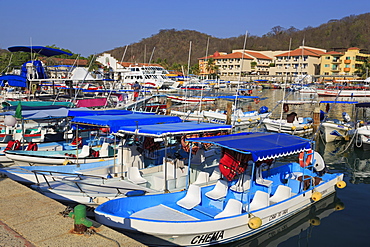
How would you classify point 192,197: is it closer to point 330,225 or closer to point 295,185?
point 295,185

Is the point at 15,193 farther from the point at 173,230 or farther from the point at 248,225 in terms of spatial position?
the point at 248,225

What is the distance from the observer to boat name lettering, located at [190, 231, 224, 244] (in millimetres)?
8812

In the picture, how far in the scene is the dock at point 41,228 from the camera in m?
5.88

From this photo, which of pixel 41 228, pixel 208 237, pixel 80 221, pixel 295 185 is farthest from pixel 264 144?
pixel 41 228

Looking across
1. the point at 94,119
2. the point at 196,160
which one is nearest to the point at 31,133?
the point at 94,119

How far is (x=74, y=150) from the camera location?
16.0 metres

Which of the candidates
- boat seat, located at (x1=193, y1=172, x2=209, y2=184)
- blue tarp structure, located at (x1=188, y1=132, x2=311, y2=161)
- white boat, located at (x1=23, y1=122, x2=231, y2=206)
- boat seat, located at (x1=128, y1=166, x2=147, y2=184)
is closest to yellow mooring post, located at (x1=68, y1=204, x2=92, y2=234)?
white boat, located at (x1=23, y1=122, x2=231, y2=206)

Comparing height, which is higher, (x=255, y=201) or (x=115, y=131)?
(x=115, y=131)

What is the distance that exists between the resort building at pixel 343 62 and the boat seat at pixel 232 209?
9885cm

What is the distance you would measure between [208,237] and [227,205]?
121cm

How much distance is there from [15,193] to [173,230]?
4.05 metres

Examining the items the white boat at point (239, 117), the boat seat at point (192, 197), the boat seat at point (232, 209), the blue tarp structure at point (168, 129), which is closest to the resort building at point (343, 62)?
the white boat at point (239, 117)

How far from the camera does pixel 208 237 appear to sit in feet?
29.5

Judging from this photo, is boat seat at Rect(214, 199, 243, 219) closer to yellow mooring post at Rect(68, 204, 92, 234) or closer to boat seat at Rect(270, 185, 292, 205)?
boat seat at Rect(270, 185, 292, 205)
